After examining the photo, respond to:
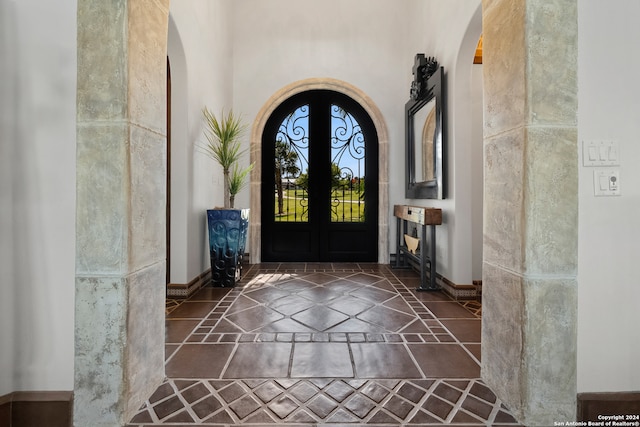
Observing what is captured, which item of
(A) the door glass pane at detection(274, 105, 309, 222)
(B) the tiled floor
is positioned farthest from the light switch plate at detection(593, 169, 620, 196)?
(A) the door glass pane at detection(274, 105, 309, 222)

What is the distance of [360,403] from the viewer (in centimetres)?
171

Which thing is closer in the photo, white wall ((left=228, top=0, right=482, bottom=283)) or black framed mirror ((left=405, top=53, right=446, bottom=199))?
black framed mirror ((left=405, top=53, right=446, bottom=199))

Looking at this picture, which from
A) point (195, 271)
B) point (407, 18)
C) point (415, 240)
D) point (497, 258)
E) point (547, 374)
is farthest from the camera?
point (407, 18)

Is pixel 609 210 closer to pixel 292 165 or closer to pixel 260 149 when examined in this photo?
pixel 292 165

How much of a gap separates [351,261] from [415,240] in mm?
1491

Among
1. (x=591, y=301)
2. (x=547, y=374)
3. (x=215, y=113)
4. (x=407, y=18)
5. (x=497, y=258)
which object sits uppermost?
(x=407, y=18)

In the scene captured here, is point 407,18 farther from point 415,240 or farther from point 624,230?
point 624,230

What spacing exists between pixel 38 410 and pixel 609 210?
8.06 feet

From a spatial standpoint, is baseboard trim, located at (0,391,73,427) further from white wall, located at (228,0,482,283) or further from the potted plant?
white wall, located at (228,0,482,283)

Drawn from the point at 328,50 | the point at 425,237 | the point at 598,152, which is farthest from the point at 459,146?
the point at 328,50

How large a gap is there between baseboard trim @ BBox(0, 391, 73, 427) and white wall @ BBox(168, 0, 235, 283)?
211 cm

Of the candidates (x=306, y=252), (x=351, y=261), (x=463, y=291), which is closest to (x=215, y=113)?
(x=306, y=252)

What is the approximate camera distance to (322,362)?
214 centimetres

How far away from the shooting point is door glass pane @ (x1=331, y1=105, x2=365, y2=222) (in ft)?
18.3
